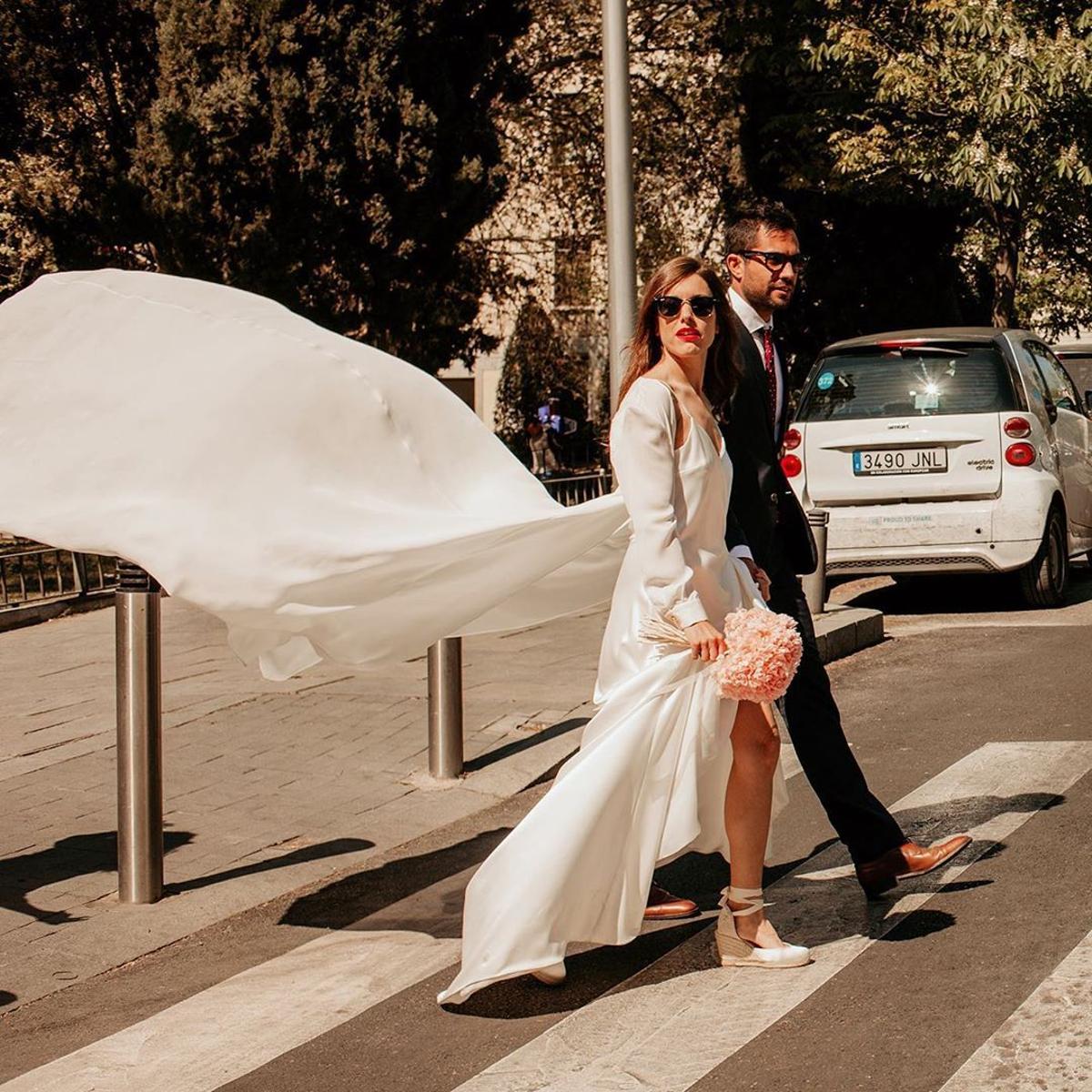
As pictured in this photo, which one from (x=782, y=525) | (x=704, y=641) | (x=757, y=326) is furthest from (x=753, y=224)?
(x=704, y=641)

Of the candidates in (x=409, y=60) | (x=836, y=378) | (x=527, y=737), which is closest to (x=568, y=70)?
(x=409, y=60)

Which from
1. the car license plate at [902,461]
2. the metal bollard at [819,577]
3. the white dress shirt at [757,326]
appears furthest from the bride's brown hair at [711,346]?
the car license plate at [902,461]

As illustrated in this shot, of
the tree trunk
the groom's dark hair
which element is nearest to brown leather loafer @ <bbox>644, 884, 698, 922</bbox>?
the groom's dark hair

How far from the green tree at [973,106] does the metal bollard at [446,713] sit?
10.8 meters

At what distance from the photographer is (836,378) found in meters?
11.6

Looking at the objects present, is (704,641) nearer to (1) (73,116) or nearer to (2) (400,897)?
(2) (400,897)

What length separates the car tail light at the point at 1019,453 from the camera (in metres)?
11.0

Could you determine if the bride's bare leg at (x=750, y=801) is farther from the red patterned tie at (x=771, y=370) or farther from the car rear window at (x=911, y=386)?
the car rear window at (x=911, y=386)

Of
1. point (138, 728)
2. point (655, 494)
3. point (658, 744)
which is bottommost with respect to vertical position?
point (138, 728)

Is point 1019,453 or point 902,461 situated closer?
point 1019,453

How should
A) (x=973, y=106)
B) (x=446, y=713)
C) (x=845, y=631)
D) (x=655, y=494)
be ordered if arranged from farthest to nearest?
(x=973, y=106)
(x=845, y=631)
(x=446, y=713)
(x=655, y=494)

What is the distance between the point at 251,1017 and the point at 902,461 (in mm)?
7462

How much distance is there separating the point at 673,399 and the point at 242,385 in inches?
47.5

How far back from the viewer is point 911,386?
1134 centimetres
